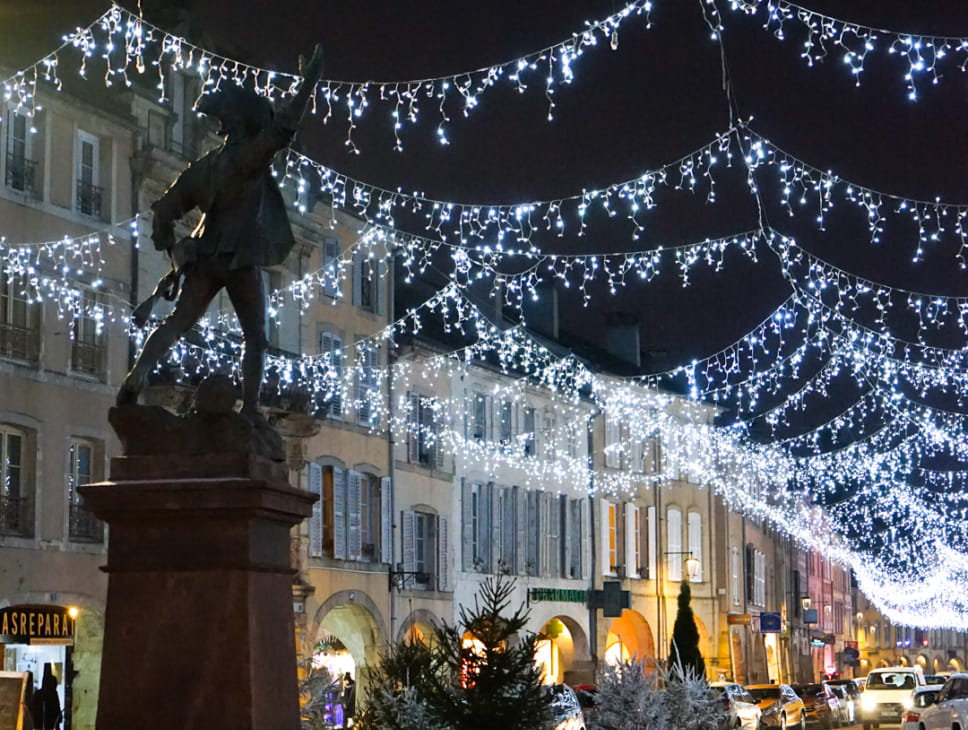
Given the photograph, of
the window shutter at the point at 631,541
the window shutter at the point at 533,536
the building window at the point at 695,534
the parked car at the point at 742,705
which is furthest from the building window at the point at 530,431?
the parked car at the point at 742,705

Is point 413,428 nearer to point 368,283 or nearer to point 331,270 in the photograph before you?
point 368,283

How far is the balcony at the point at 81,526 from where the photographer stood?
3075 centimetres

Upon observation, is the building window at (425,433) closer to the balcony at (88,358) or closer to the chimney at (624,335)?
the balcony at (88,358)

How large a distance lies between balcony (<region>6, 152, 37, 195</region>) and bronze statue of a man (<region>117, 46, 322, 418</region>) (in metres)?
18.3

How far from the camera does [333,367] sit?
125 feet

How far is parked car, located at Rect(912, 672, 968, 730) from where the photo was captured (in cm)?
2844

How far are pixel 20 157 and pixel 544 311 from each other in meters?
27.2

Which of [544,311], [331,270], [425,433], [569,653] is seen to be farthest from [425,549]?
[544,311]

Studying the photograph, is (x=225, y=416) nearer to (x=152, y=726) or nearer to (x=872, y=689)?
(x=152, y=726)

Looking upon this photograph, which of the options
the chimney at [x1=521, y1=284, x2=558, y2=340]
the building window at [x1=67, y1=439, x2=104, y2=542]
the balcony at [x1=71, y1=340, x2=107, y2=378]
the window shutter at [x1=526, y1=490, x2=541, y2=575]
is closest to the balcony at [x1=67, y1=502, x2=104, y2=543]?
the building window at [x1=67, y1=439, x2=104, y2=542]

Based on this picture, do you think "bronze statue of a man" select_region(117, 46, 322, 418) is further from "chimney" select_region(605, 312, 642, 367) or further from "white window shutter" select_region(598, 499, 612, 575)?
"chimney" select_region(605, 312, 642, 367)

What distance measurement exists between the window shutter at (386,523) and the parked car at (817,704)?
12336 mm

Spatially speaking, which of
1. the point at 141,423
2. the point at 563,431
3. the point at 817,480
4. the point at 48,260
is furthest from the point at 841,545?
the point at 141,423

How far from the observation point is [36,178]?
99.1 ft
